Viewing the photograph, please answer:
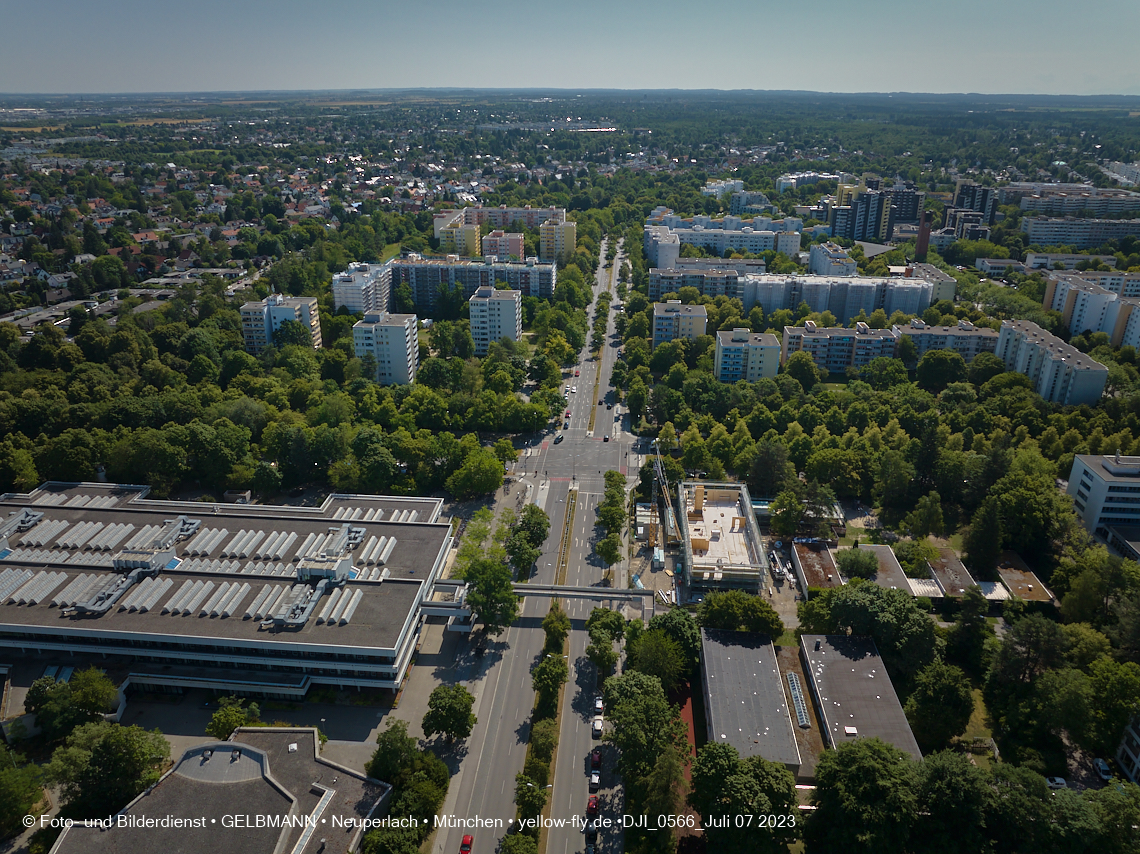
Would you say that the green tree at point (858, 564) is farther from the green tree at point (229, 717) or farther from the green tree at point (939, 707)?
the green tree at point (229, 717)

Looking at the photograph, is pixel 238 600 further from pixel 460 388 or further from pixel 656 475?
pixel 460 388

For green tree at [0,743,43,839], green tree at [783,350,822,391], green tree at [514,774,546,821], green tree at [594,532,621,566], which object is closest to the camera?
green tree at [0,743,43,839]

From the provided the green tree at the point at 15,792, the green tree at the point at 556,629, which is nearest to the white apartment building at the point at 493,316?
the green tree at the point at 556,629

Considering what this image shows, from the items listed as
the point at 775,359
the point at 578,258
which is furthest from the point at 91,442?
the point at 578,258

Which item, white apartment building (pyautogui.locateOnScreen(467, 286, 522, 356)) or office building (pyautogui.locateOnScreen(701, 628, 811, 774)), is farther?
white apartment building (pyautogui.locateOnScreen(467, 286, 522, 356))

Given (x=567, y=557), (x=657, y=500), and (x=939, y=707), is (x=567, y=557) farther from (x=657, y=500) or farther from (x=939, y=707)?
(x=939, y=707)

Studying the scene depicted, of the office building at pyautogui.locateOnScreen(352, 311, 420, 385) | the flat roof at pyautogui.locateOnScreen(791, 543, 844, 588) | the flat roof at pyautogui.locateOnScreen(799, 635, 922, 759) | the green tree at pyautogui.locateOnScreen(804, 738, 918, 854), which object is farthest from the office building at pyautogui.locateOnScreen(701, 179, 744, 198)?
the green tree at pyautogui.locateOnScreen(804, 738, 918, 854)

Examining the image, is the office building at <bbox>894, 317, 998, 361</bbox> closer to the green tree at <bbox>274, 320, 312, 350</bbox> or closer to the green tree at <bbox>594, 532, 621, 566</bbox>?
the green tree at <bbox>594, 532, 621, 566</bbox>
